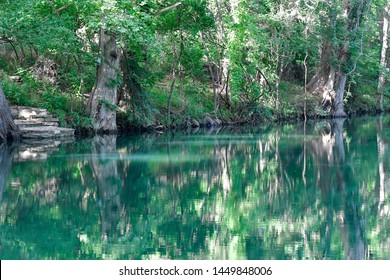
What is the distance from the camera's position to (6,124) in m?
23.6

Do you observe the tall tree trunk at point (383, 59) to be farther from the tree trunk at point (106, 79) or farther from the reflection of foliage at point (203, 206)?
the reflection of foliage at point (203, 206)

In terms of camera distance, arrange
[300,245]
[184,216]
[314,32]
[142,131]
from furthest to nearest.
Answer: [314,32] → [142,131] → [184,216] → [300,245]

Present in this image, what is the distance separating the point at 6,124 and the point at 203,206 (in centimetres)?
1256

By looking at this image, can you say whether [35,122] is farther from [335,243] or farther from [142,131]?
Answer: [335,243]

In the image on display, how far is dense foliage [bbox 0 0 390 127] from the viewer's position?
23984 mm

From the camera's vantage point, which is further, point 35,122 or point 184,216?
point 35,122

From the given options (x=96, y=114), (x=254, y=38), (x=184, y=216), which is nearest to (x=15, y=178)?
(x=184, y=216)

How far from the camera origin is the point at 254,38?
32406 millimetres

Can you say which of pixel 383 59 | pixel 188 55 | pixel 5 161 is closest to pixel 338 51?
pixel 383 59

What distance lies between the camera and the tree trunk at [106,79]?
2669cm

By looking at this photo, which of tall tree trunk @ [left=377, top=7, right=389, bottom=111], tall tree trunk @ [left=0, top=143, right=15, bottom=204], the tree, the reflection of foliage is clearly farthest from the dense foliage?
the reflection of foliage

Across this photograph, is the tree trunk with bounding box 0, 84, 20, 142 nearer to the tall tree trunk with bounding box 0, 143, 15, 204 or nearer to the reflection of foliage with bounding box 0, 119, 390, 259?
the tall tree trunk with bounding box 0, 143, 15, 204

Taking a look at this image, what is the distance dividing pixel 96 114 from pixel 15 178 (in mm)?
11719

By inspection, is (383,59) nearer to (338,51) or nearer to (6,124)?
(338,51)
